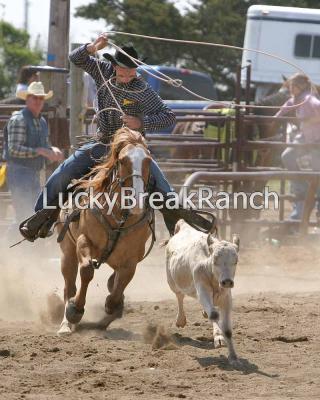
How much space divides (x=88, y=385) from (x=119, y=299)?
193 centimetres

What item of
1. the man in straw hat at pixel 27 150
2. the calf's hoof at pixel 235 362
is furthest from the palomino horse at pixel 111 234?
the man in straw hat at pixel 27 150

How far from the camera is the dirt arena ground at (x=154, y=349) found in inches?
221

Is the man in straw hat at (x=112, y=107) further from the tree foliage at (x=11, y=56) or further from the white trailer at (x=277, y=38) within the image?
the tree foliage at (x=11, y=56)

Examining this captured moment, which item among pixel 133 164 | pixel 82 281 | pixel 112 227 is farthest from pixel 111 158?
pixel 82 281

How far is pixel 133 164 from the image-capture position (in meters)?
6.79

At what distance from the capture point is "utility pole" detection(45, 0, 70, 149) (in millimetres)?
12094

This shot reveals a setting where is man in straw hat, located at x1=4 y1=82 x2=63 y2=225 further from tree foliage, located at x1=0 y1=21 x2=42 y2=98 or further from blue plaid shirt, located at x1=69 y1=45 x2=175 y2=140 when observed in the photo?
tree foliage, located at x1=0 y1=21 x2=42 y2=98

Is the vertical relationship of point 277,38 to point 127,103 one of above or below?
above

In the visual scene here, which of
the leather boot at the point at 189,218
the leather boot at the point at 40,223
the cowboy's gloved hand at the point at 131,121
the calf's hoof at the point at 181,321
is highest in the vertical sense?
the cowboy's gloved hand at the point at 131,121

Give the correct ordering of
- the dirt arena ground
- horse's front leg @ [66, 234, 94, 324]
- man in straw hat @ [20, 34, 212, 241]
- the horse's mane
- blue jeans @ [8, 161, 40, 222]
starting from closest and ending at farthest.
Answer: the dirt arena ground, the horse's mane, horse's front leg @ [66, 234, 94, 324], man in straw hat @ [20, 34, 212, 241], blue jeans @ [8, 161, 40, 222]

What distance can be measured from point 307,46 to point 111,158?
17687 millimetres

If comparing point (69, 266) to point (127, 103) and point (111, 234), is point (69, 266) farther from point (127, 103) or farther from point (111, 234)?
point (127, 103)

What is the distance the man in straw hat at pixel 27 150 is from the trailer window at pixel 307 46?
46.1ft

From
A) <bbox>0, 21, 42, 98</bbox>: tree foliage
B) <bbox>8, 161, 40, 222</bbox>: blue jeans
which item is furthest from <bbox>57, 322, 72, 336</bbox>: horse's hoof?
<bbox>0, 21, 42, 98</bbox>: tree foliage
